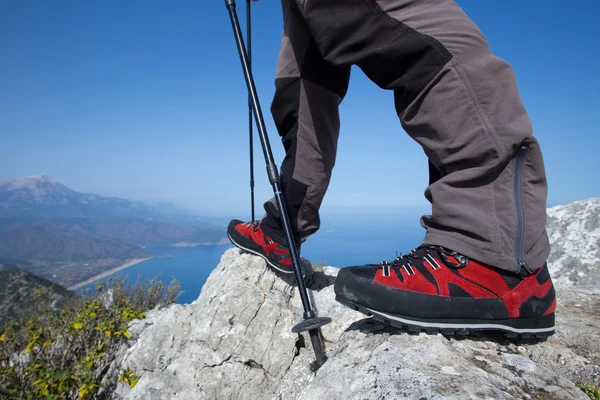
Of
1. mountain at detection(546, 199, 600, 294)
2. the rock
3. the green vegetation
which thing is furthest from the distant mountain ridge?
mountain at detection(546, 199, 600, 294)

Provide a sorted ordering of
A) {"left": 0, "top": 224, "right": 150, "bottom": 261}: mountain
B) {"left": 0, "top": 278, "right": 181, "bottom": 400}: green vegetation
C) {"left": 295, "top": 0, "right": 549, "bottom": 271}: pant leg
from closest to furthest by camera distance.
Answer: {"left": 295, "top": 0, "right": 549, "bottom": 271}: pant leg < {"left": 0, "top": 278, "right": 181, "bottom": 400}: green vegetation < {"left": 0, "top": 224, "right": 150, "bottom": 261}: mountain

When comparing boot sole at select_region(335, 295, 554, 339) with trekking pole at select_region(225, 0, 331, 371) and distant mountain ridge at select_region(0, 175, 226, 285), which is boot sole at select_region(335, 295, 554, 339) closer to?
trekking pole at select_region(225, 0, 331, 371)

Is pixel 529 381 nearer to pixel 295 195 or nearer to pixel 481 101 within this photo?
pixel 481 101

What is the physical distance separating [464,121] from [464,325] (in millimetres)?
882

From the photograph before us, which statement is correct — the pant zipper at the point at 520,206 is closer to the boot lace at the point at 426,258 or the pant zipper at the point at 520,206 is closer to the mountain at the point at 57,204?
the boot lace at the point at 426,258

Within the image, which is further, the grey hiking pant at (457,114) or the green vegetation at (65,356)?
the green vegetation at (65,356)

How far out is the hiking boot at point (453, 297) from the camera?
1.39 metres

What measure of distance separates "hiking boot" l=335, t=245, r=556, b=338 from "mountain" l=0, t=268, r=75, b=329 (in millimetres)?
5854

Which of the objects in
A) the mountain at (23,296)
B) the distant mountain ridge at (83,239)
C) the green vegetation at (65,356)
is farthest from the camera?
the distant mountain ridge at (83,239)

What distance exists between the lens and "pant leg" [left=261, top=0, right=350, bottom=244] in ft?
7.36

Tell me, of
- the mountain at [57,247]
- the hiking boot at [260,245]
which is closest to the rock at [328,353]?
the hiking boot at [260,245]

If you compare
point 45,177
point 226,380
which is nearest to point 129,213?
point 45,177

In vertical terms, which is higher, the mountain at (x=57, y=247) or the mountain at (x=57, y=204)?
the mountain at (x=57, y=204)

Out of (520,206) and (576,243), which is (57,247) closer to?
(576,243)
